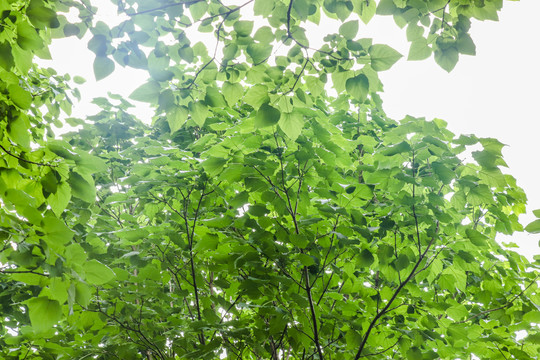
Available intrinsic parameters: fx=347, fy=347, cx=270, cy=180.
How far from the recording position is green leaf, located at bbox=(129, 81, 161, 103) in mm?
1397

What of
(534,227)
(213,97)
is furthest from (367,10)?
(534,227)

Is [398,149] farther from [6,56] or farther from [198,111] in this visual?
[6,56]

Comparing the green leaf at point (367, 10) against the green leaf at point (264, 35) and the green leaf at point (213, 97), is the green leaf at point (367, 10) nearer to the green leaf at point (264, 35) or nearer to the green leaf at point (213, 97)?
Answer: the green leaf at point (264, 35)

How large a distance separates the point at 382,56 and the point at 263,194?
3.47 ft

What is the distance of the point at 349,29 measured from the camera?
1.44 meters

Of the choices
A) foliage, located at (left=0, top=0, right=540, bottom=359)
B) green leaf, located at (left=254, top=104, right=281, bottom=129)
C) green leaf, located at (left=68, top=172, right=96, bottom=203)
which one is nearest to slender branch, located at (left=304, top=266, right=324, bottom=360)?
foliage, located at (left=0, top=0, right=540, bottom=359)

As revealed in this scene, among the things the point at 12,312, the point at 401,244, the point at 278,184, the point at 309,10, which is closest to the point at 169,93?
the point at 309,10

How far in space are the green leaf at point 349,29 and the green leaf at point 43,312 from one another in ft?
4.87

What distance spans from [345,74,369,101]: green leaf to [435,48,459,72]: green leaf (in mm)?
322

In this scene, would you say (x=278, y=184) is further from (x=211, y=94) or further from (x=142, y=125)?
(x=142, y=125)

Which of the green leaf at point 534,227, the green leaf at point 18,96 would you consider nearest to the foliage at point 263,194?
the green leaf at point 18,96

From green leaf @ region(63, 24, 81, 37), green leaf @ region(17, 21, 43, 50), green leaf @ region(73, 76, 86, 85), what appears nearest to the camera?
→ green leaf @ region(17, 21, 43, 50)

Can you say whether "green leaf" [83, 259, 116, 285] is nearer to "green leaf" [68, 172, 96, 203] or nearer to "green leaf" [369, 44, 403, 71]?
"green leaf" [68, 172, 96, 203]

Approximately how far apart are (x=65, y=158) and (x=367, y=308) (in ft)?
7.47
